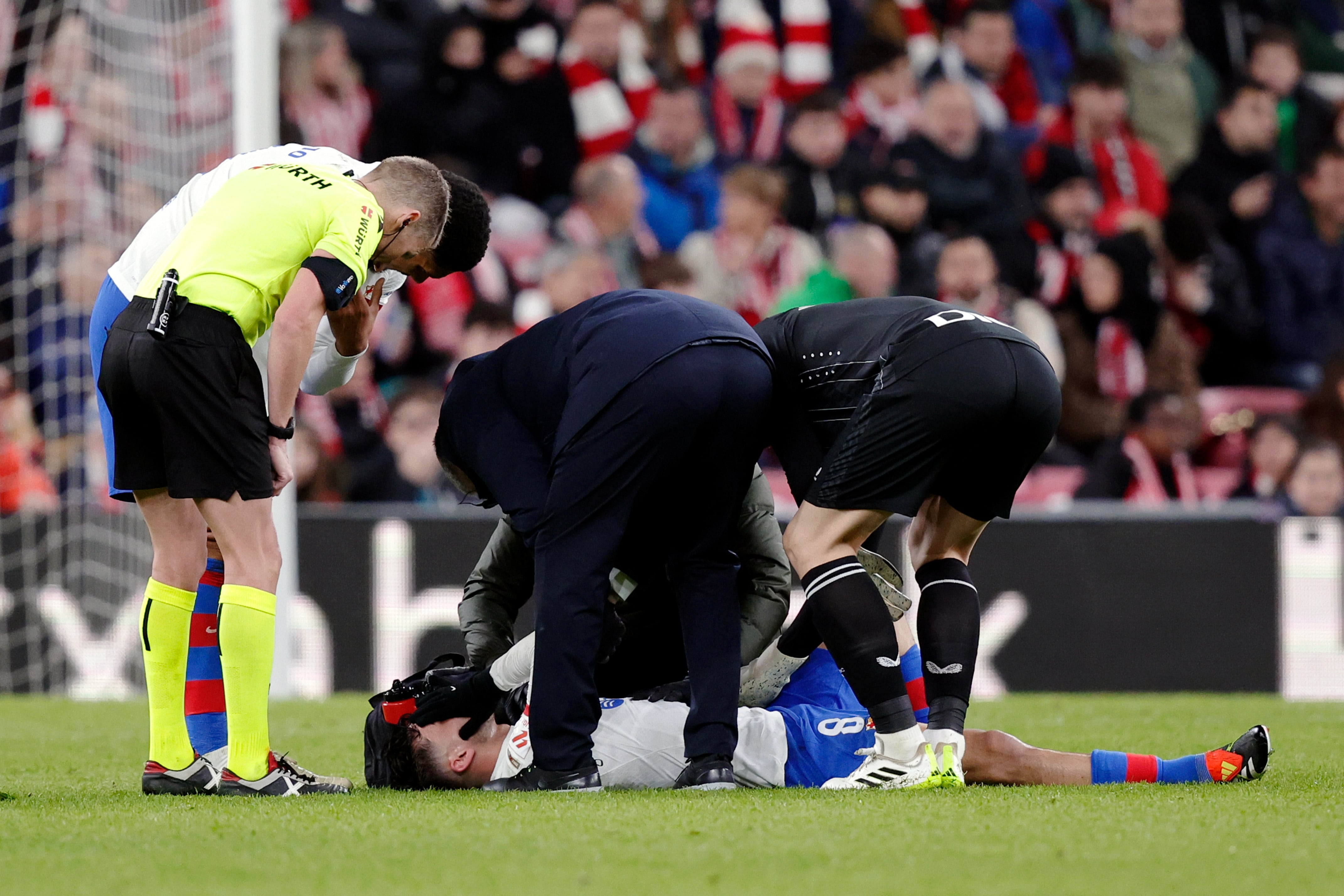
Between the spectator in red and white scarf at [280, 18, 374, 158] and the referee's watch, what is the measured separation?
241 inches

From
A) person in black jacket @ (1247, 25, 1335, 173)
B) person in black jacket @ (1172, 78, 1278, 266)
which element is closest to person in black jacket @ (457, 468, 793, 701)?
person in black jacket @ (1172, 78, 1278, 266)

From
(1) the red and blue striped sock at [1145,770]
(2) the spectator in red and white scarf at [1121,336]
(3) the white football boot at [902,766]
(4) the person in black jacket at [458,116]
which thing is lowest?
(1) the red and blue striped sock at [1145,770]

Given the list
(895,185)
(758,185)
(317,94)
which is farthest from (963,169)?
(317,94)

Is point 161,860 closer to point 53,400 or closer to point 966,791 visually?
point 966,791

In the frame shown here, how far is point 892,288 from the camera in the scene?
8969 mm

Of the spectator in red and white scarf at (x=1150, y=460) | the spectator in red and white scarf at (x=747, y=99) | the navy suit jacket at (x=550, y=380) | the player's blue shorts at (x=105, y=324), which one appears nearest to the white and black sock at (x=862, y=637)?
the navy suit jacket at (x=550, y=380)

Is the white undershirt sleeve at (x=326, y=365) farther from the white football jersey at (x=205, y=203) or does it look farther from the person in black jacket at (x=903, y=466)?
the person in black jacket at (x=903, y=466)

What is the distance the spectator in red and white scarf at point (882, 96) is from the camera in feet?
32.0

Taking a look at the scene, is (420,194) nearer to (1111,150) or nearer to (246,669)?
(246,669)

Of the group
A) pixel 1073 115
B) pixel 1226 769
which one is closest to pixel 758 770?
pixel 1226 769

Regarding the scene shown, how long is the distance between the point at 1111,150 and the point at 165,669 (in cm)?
754

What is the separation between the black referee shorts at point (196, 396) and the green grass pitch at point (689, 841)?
0.74 meters

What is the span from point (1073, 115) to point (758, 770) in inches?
281

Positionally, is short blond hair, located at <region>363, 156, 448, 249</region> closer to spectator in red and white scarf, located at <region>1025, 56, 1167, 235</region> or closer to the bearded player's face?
the bearded player's face
